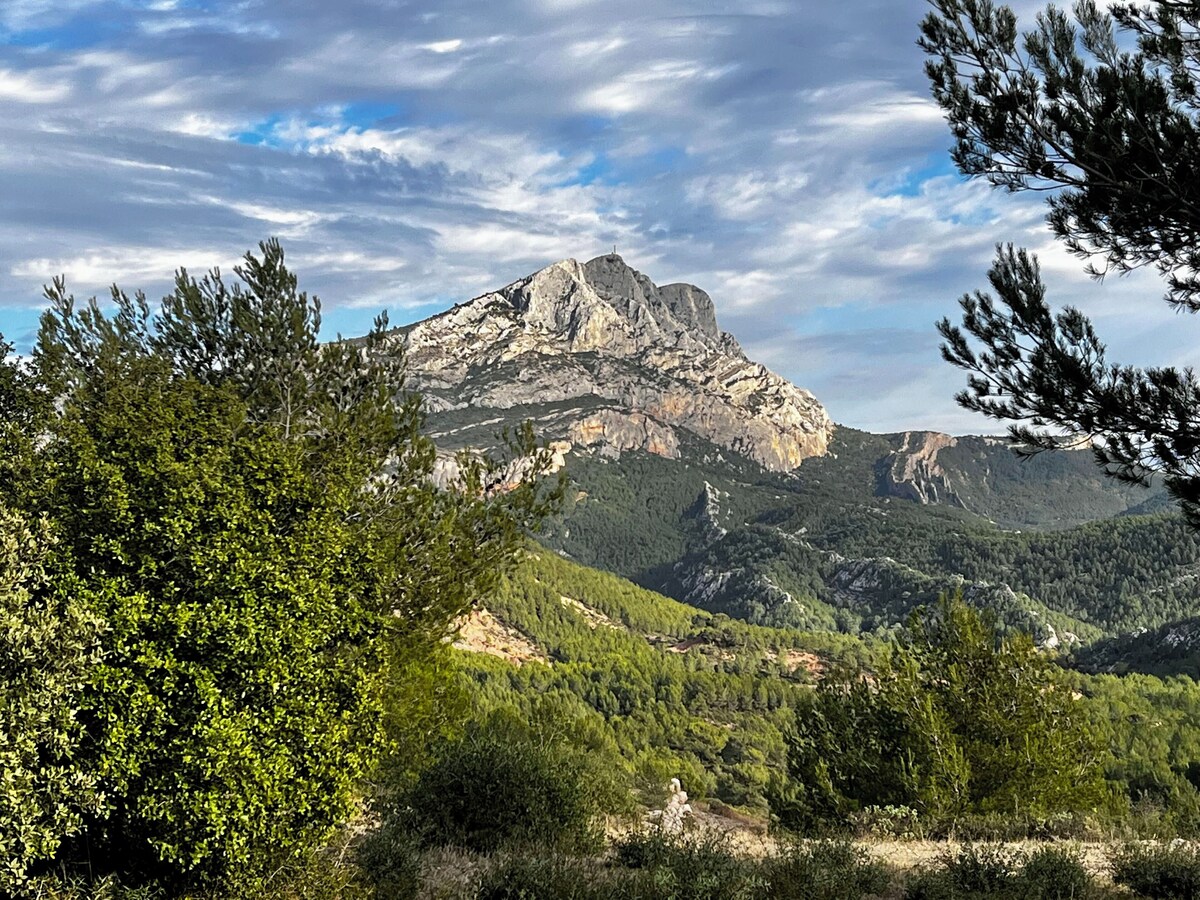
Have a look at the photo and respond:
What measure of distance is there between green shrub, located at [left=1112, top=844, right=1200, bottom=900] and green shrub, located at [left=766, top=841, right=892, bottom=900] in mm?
2771

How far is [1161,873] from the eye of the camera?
9938mm

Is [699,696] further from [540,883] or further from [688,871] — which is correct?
[540,883]

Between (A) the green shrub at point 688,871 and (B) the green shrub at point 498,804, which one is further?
(B) the green shrub at point 498,804

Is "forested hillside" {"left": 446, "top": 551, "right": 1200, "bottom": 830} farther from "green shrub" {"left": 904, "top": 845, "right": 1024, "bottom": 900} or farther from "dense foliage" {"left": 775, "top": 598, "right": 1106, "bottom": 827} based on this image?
"green shrub" {"left": 904, "top": 845, "right": 1024, "bottom": 900}

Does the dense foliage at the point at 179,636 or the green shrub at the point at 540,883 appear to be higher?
the dense foliage at the point at 179,636

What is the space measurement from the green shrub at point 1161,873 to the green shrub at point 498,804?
7.06 m

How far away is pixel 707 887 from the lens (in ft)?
29.5

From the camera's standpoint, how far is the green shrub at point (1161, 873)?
9.62 metres

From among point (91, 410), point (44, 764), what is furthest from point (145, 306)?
point (44, 764)

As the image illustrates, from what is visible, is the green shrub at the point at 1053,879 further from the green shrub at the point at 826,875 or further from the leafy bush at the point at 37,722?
the leafy bush at the point at 37,722

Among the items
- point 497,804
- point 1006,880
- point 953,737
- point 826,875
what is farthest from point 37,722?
point 953,737

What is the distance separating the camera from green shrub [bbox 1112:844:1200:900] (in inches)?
379

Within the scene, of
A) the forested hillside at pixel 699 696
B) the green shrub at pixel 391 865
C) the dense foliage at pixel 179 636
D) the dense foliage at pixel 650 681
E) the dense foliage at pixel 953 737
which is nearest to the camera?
the dense foliage at pixel 179 636

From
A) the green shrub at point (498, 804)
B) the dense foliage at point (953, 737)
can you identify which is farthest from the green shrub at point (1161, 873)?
the dense foliage at point (953, 737)
